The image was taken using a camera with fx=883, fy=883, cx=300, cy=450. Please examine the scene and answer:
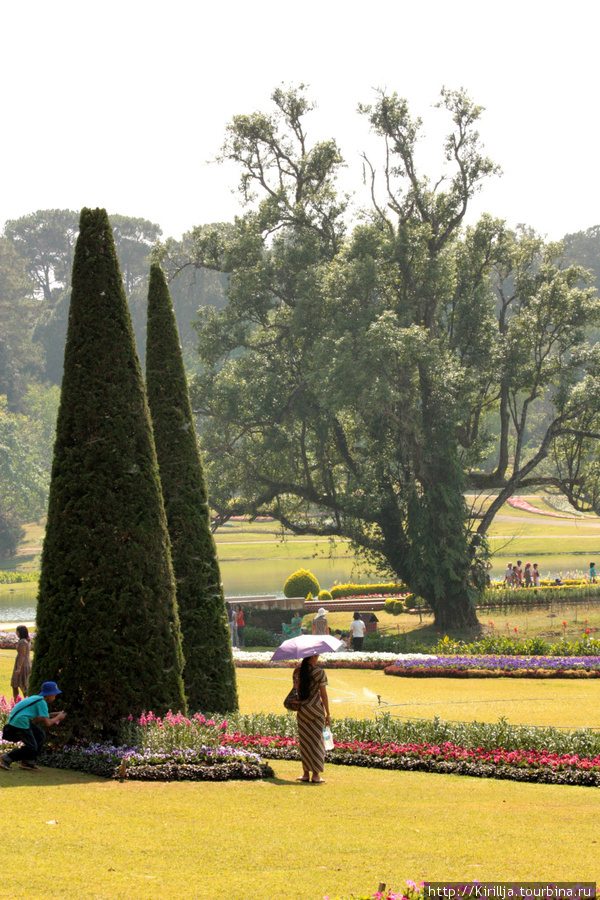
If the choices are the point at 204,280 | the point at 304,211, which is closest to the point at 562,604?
the point at 304,211

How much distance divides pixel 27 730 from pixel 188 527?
409cm

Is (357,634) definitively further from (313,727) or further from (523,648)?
(313,727)

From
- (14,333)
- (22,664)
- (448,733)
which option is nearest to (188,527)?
(22,664)

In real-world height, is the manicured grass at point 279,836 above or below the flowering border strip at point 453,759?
above

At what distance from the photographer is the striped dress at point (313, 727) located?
28.2 feet

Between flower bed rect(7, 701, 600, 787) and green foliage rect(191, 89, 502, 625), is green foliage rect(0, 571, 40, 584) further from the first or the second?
flower bed rect(7, 701, 600, 787)

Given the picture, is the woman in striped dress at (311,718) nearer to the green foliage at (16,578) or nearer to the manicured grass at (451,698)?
the manicured grass at (451,698)

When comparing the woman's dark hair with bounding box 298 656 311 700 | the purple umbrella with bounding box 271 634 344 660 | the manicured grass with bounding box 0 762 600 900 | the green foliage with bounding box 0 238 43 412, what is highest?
the green foliage with bounding box 0 238 43 412

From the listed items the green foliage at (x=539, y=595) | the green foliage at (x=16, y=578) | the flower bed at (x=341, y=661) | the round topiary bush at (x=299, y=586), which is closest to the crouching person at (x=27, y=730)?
the flower bed at (x=341, y=661)

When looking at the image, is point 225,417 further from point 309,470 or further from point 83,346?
point 83,346

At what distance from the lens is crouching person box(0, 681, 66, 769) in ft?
28.8

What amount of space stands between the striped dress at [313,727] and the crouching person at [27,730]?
255 cm

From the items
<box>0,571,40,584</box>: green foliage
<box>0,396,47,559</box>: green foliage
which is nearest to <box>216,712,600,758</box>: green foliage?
<box>0,571,40,584</box>: green foliage

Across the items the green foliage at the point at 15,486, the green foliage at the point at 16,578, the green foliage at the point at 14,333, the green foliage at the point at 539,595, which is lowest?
the green foliage at the point at 16,578
